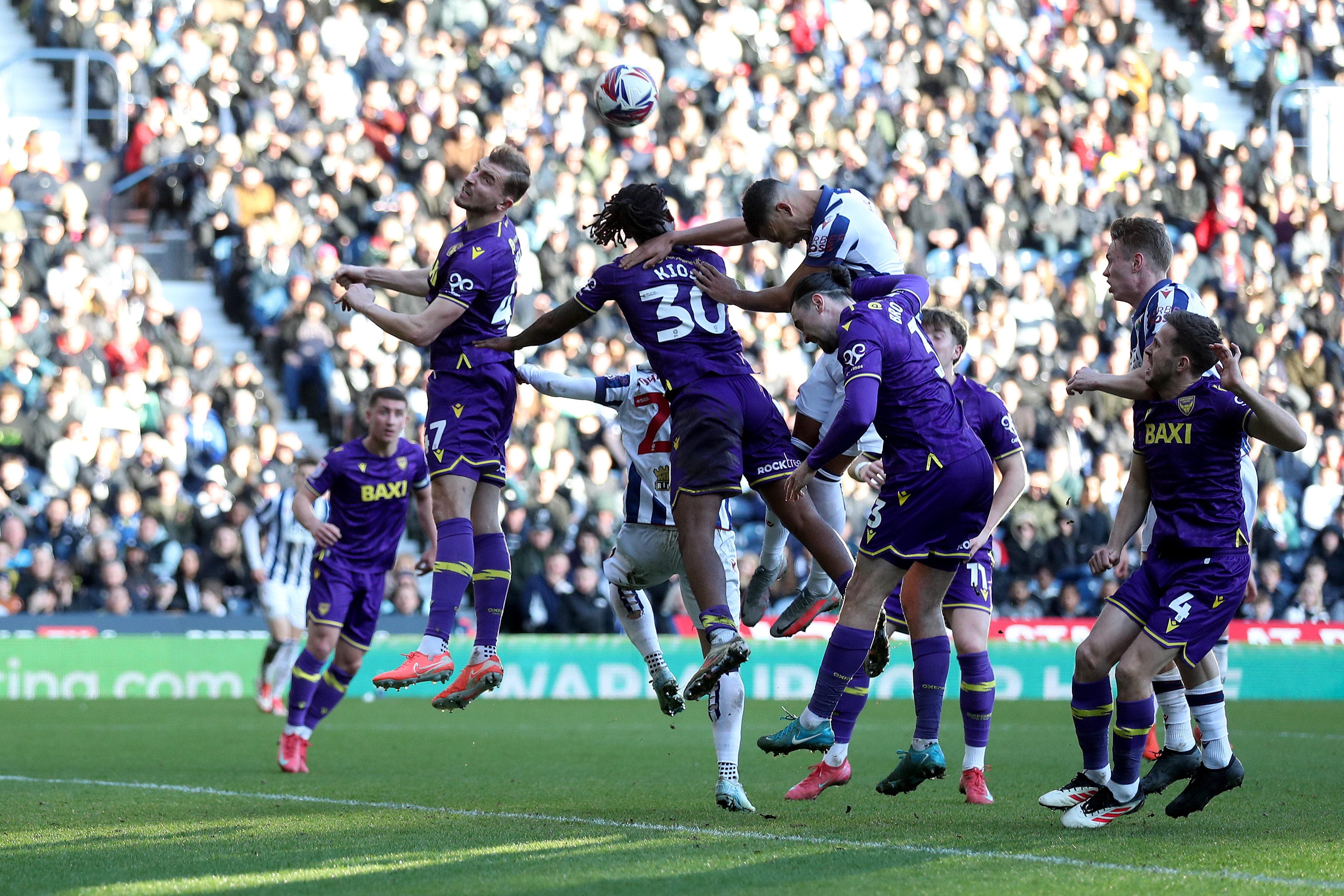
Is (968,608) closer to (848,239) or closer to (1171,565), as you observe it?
(1171,565)

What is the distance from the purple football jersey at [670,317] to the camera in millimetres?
8445

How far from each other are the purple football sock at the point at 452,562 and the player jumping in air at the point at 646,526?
2.60ft

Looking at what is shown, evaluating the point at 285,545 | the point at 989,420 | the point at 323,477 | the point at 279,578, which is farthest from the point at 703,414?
the point at 285,545

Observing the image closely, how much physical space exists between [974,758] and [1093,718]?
123cm

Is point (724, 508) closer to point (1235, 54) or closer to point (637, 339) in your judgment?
point (637, 339)

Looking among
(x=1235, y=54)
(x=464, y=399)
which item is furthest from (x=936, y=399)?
(x=1235, y=54)

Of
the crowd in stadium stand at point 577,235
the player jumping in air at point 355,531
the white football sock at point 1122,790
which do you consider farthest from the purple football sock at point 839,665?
the crowd in stadium stand at point 577,235

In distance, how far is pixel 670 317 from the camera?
8.47 metres

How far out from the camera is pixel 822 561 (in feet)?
28.5

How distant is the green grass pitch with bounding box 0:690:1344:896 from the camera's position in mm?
6250

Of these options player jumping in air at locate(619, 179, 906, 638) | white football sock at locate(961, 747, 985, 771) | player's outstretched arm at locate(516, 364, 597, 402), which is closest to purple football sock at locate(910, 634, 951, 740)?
white football sock at locate(961, 747, 985, 771)

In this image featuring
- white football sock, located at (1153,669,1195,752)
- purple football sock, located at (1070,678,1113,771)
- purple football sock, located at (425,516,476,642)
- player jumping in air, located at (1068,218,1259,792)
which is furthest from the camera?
purple football sock, located at (425,516,476,642)

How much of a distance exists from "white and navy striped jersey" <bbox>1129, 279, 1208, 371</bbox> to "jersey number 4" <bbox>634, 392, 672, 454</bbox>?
2.52 m

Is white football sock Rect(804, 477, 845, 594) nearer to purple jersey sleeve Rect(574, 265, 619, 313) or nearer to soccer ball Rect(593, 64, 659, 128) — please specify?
purple jersey sleeve Rect(574, 265, 619, 313)
